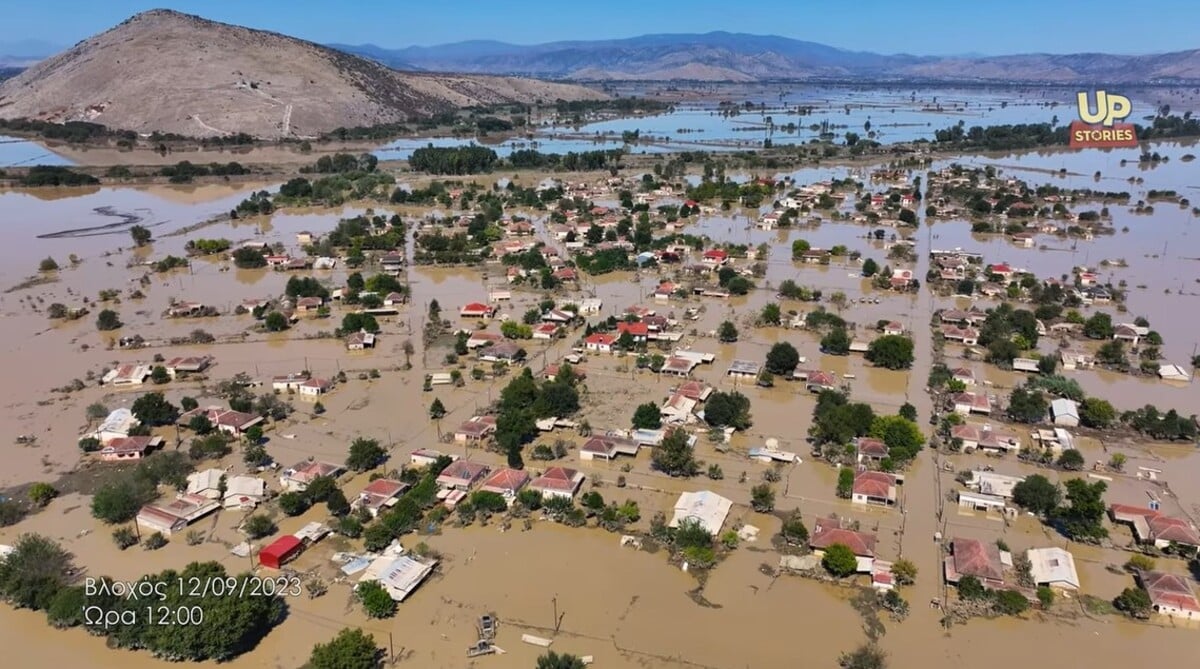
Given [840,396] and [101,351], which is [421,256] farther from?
[840,396]

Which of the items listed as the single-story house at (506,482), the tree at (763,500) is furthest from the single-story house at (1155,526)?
the single-story house at (506,482)

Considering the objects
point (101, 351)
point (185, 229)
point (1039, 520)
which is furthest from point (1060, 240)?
point (185, 229)

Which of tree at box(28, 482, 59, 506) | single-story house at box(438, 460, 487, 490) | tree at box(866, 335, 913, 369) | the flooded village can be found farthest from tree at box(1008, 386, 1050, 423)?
tree at box(28, 482, 59, 506)

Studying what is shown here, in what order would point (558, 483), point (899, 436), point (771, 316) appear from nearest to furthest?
point (558, 483)
point (899, 436)
point (771, 316)

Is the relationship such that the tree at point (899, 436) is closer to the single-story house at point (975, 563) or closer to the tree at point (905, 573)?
the single-story house at point (975, 563)

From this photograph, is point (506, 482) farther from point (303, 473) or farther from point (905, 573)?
point (905, 573)

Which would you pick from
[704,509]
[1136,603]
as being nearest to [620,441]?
[704,509]
